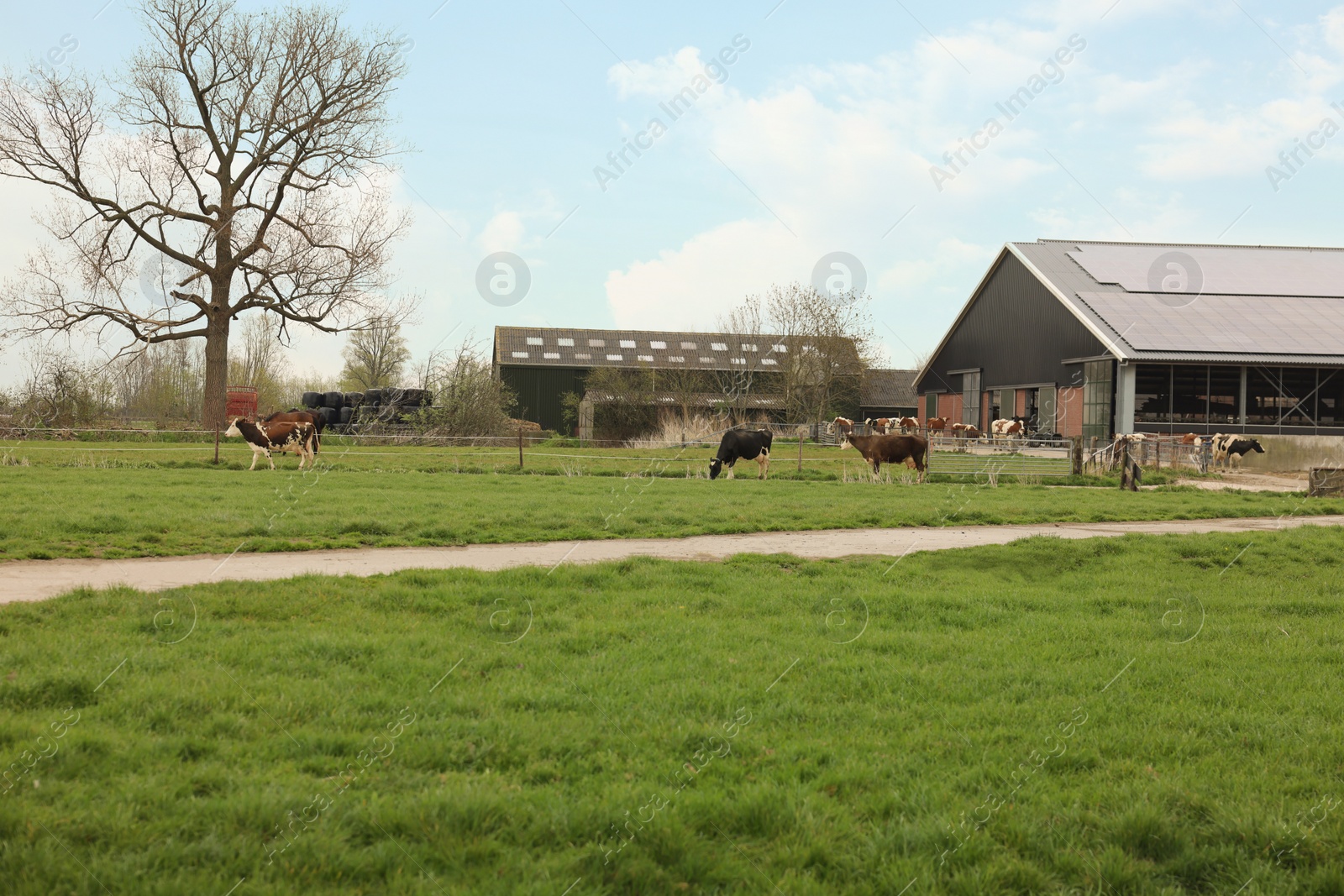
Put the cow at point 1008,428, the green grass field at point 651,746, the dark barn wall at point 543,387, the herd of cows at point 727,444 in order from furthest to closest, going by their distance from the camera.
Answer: the dark barn wall at point 543,387, the cow at point 1008,428, the herd of cows at point 727,444, the green grass field at point 651,746

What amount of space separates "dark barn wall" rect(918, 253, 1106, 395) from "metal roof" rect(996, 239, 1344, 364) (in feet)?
2.71

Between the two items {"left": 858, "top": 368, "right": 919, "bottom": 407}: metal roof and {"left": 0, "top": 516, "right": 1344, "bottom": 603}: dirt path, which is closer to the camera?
{"left": 0, "top": 516, "right": 1344, "bottom": 603}: dirt path

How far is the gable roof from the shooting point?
109 ft

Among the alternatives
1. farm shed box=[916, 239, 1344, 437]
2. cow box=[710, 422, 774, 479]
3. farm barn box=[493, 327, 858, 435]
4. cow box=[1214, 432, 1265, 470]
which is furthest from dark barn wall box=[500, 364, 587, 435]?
cow box=[1214, 432, 1265, 470]

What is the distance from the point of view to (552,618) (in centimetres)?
724

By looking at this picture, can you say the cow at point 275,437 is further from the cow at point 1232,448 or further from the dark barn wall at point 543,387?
the dark barn wall at point 543,387

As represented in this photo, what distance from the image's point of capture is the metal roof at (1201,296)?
3338 centimetres

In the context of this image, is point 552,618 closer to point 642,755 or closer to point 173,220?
point 642,755

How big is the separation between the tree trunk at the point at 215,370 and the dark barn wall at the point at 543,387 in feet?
60.5

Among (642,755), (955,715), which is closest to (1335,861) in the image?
(955,715)

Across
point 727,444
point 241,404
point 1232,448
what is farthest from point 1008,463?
point 241,404

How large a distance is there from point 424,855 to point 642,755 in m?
1.28

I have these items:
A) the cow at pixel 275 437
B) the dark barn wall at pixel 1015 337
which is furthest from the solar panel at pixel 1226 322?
the cow at pixel 275 437

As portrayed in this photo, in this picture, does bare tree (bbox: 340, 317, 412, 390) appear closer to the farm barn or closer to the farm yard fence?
the farm barn
